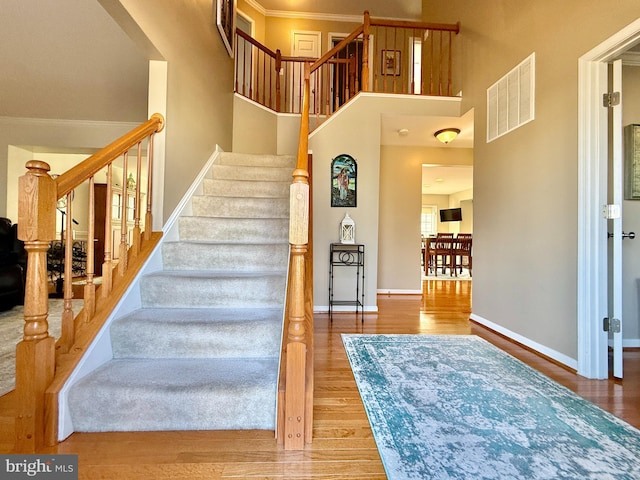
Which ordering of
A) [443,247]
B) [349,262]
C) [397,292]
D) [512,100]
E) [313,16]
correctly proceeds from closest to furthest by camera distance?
[512,100], [349,262], [397,292], [313,16], [443,247]

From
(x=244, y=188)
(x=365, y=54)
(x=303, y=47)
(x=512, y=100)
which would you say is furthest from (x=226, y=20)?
(x=512, y=100)

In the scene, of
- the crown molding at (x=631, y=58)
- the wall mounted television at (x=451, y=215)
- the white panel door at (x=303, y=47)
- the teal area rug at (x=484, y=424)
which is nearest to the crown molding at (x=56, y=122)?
the white panel door at (x=303, y=47)

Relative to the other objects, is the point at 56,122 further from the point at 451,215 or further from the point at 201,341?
the point at 451,215

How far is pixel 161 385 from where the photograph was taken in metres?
1.34

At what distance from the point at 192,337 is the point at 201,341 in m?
0.05

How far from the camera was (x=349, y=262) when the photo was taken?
3629 millimetres

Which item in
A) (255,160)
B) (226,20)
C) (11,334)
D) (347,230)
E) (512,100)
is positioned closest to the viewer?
(11,334)

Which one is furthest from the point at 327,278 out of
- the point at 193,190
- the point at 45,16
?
the point at 45,16

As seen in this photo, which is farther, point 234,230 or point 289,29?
point 289,29

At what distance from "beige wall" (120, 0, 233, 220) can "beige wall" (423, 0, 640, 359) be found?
2.89 metres

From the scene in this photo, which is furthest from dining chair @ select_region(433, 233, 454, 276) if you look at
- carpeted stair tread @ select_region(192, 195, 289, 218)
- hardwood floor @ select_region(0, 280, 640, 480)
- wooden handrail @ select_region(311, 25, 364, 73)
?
carpeted stair tread @ select_region(192, 195, 289, 218)

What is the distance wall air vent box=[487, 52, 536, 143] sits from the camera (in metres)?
2.50

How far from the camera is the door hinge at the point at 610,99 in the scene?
1.96 meters

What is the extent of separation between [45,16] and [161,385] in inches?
108
